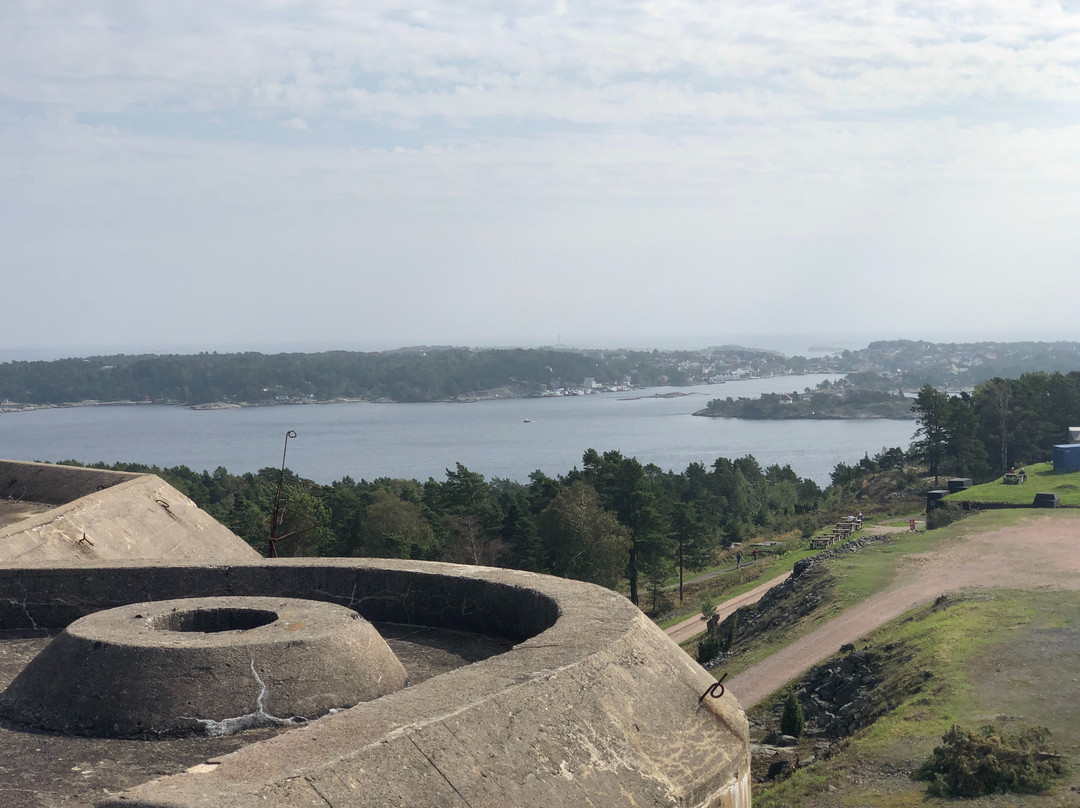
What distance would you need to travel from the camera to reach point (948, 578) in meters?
22.9

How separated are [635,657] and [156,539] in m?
7.29

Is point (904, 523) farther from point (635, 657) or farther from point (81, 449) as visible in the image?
point (81, 449)

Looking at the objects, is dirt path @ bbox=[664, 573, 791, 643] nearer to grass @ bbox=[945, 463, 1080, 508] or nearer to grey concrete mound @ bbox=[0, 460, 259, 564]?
grass @ bbox=[945, 463, 1080, 508]

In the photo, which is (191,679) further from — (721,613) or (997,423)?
(997,423)

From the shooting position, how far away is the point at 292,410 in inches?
6142

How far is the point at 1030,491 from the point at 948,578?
14.7 metres

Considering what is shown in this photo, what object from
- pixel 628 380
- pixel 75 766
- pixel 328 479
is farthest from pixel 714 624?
pixel 628 380

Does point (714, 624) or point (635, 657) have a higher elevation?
point (635, 657)

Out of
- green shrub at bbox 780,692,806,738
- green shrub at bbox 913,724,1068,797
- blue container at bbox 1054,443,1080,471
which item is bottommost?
green shrub at bbox 780,692,806,738

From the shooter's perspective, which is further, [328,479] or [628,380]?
[628,380]

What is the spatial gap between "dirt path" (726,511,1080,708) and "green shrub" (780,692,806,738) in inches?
36.9

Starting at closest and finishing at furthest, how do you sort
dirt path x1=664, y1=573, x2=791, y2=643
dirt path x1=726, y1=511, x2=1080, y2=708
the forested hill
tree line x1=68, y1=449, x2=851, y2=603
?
dirt path x1=726, y1=511, x2=1080, y2=708
dirt path x1=664, y1=573, x2=791, y2=643
tree line x1=68, y1=449, x2=851, y2=603
the forested hill

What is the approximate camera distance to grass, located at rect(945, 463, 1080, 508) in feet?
111

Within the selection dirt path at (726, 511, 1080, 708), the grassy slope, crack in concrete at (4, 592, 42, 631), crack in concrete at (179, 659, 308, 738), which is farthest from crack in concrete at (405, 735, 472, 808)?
the grassy slope
